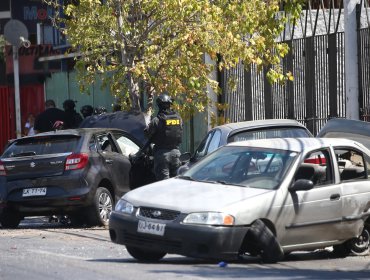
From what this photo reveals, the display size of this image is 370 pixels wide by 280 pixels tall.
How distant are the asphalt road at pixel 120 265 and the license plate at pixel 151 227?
37 centimetres

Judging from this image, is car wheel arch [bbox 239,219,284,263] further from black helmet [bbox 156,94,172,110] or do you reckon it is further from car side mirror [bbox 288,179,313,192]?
black helmet [bbox 156,94,172,110]

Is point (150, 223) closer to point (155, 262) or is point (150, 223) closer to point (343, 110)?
point (155, 262)

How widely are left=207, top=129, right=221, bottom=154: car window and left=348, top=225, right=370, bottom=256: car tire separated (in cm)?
329

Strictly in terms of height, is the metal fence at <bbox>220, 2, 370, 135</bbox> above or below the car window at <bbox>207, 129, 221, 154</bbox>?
above

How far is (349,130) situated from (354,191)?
1434mm

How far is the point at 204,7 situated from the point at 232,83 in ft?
8.14

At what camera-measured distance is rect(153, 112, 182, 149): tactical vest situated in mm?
17000

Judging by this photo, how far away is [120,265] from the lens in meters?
11.7

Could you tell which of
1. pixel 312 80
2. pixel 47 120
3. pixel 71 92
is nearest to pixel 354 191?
pixel 312 80

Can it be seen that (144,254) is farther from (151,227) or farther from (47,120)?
(47,120)

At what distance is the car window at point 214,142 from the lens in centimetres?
1631

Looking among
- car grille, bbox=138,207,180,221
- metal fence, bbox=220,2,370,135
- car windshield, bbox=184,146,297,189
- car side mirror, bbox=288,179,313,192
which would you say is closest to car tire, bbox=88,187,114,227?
car windshield, bbox=184,146,297,189

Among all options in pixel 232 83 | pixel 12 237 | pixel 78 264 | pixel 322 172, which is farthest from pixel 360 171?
pixel 232 83

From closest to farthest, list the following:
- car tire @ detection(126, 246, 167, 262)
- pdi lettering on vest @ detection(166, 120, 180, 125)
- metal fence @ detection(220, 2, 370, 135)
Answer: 1. car tire @ detection(126, 246, 167, 262)
2. pdi lettering on vest @ detection(166, 120, 180, 125)
3. metal fence @ detection(220, 2, 370, 135)
